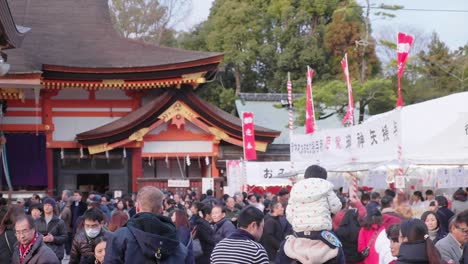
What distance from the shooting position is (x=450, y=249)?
6.73m

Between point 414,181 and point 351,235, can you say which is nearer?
point 351,235

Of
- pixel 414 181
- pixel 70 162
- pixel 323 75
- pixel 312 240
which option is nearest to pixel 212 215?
pixel 312 240

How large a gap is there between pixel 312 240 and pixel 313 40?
3507 cm

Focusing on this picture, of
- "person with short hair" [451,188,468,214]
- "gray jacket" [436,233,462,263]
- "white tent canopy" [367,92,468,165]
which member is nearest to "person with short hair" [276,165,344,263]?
"gray jacket" [436,233,462,263]

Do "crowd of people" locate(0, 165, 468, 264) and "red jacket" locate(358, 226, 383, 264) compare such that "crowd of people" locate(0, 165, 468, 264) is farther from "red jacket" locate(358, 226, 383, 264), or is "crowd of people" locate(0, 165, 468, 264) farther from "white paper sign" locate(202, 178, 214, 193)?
"white paper sign" locate(202, 178, 214, 193)

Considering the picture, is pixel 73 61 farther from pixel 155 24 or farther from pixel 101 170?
pixel 155 24

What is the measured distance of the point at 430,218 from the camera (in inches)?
324

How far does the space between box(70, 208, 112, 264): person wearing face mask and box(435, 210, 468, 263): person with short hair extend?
3.26 m

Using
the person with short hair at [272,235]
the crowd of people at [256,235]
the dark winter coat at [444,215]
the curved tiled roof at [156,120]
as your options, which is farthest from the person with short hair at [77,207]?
the curved tiled roof at [156,120]

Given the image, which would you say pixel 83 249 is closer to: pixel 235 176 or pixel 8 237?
pixel 8 237

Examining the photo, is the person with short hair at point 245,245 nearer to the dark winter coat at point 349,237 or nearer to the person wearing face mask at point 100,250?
the person wearing face mask at point 100,250

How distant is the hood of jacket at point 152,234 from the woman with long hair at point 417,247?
1756 mm

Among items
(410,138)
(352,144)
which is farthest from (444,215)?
(352,144)

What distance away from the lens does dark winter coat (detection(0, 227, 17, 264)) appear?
817 centimetres
